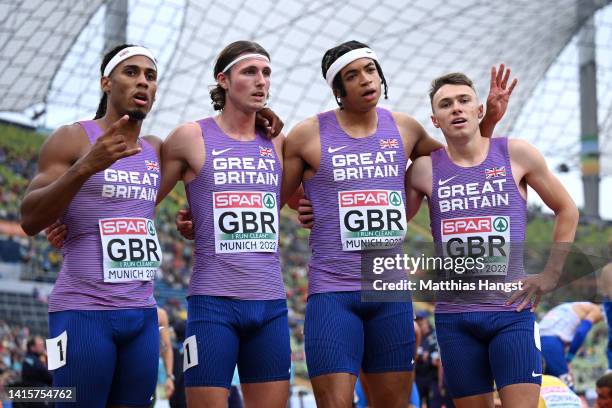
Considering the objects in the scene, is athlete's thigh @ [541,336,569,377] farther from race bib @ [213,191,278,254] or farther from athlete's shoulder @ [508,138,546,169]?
race bib @ [213,191,278,254]

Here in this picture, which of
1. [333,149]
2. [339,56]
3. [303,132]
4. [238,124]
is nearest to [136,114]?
[238,124]

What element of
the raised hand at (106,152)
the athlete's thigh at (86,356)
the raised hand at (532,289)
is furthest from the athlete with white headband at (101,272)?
the raised hand at (532,289)

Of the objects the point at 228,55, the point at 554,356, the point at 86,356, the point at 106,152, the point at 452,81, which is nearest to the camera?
the point at 106,152

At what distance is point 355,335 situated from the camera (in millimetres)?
5113

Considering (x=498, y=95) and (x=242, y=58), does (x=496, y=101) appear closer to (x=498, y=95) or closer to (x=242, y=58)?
(x=498, y=95)

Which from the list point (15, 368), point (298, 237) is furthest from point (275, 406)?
point (298, 237)

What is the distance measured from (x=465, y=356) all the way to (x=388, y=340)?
441 mm

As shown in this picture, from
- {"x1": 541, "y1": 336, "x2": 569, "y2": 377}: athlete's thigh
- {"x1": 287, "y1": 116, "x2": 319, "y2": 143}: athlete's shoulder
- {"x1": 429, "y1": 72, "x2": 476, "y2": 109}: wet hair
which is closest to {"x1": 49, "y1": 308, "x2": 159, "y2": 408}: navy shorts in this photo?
{"x1": 287, "y1": 116, "x2": 319, "y2": 143}: athlete's shoulder

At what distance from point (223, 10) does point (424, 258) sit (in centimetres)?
1796

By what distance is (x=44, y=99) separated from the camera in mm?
22359

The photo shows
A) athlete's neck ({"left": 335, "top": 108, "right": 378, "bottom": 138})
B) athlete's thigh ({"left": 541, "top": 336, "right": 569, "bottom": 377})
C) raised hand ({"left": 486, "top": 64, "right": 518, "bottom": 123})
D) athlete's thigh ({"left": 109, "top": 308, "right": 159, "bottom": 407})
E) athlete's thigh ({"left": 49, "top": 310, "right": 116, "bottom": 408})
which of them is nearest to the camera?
athlete's thigh ({"left": 49, "top": 310, "right": 116, "bottom": 408})

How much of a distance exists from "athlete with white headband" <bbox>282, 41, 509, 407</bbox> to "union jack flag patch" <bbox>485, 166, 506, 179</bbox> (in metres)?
0.47

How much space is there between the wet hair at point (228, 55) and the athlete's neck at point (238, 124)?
4.9 inches

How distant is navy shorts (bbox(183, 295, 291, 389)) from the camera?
4957mm
